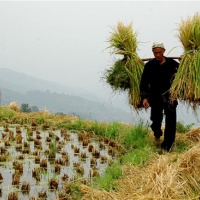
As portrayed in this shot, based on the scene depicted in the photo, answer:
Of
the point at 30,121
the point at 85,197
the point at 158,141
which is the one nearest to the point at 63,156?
the point at 158,141

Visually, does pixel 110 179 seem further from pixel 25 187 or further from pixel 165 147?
pixel 165 147

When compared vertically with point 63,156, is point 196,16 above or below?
above

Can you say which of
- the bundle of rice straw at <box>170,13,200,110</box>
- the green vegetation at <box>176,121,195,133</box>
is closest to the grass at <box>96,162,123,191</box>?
the bundle of rice straw at <box>170,13,200,110</box>

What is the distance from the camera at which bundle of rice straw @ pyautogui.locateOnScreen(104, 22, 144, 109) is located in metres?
6.77

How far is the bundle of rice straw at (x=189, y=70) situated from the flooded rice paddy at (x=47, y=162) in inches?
55.4

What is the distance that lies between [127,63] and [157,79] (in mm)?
736

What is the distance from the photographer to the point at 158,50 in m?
6.04

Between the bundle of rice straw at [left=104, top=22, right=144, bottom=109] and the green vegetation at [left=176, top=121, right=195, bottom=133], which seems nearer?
the bundle of rice straw at [left=104, top=22, right=144, bottom=109]

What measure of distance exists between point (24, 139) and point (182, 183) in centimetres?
424

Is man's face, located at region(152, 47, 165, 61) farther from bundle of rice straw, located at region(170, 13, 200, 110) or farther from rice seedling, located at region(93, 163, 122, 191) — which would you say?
rice seedling, located at region(93, 163, 122, 191)

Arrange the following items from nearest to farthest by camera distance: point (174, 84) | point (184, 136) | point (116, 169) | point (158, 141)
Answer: point (116, 169)
point (174, 84)
point (158, 141)
point (184, 136)

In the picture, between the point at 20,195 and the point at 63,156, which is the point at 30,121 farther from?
the point at 20,195

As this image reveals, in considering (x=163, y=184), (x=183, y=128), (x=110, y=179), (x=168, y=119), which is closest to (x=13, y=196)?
(x=110, y=179)

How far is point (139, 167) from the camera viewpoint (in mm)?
5238
